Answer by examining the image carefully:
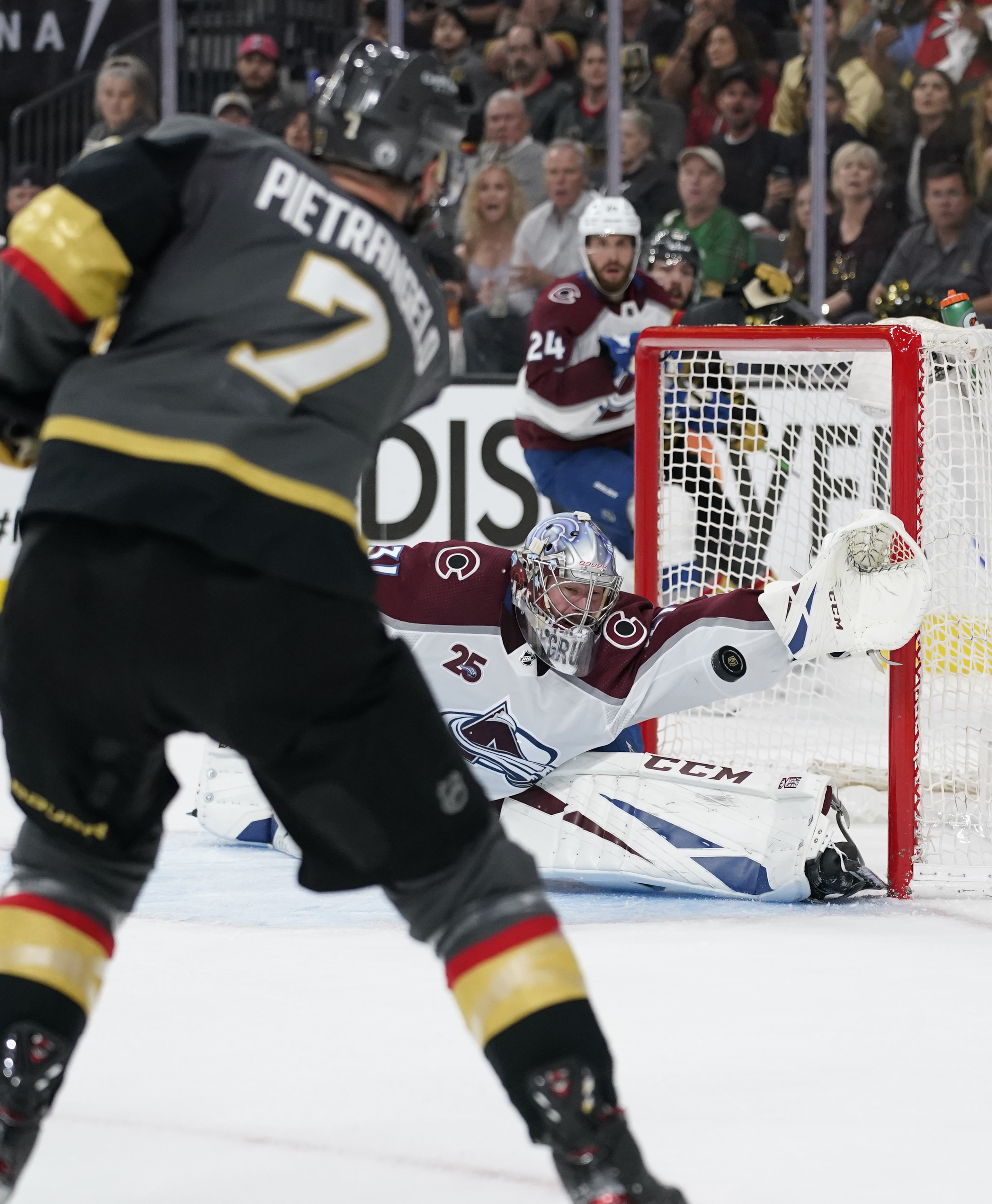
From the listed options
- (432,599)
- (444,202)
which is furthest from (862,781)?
(444,202)

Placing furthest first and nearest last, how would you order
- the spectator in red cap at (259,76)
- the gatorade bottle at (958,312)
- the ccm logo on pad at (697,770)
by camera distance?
the spectator in red cap at (259,76)
the gatorade bottle at (958,312)
the ccm logo on pad at (697,770)

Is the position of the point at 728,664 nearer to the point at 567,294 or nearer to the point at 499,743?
the point at 499,743

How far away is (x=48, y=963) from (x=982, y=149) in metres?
5.41

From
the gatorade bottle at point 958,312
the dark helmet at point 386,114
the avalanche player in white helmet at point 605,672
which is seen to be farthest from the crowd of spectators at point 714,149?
the dark helmet at point 386,114

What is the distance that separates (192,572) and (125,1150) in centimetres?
67

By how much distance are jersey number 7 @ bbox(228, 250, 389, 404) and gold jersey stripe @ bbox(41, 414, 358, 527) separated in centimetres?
7

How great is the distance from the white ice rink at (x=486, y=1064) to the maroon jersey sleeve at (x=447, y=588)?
50 centimetres

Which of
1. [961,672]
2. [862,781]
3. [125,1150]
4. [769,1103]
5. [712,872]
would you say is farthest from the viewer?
[862,781]

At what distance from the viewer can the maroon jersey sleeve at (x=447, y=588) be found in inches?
122

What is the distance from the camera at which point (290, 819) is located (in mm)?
1496

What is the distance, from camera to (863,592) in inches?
111

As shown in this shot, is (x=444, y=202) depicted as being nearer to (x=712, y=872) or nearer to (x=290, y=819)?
(x=290, y=819)

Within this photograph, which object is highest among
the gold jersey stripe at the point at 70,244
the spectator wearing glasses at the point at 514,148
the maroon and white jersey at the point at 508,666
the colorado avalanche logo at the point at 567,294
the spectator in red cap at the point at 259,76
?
the spectator in red cap at the point at 259,76

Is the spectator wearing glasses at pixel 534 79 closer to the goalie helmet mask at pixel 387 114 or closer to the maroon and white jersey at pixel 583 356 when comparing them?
the maroon and white jersey at pixel 583 356
